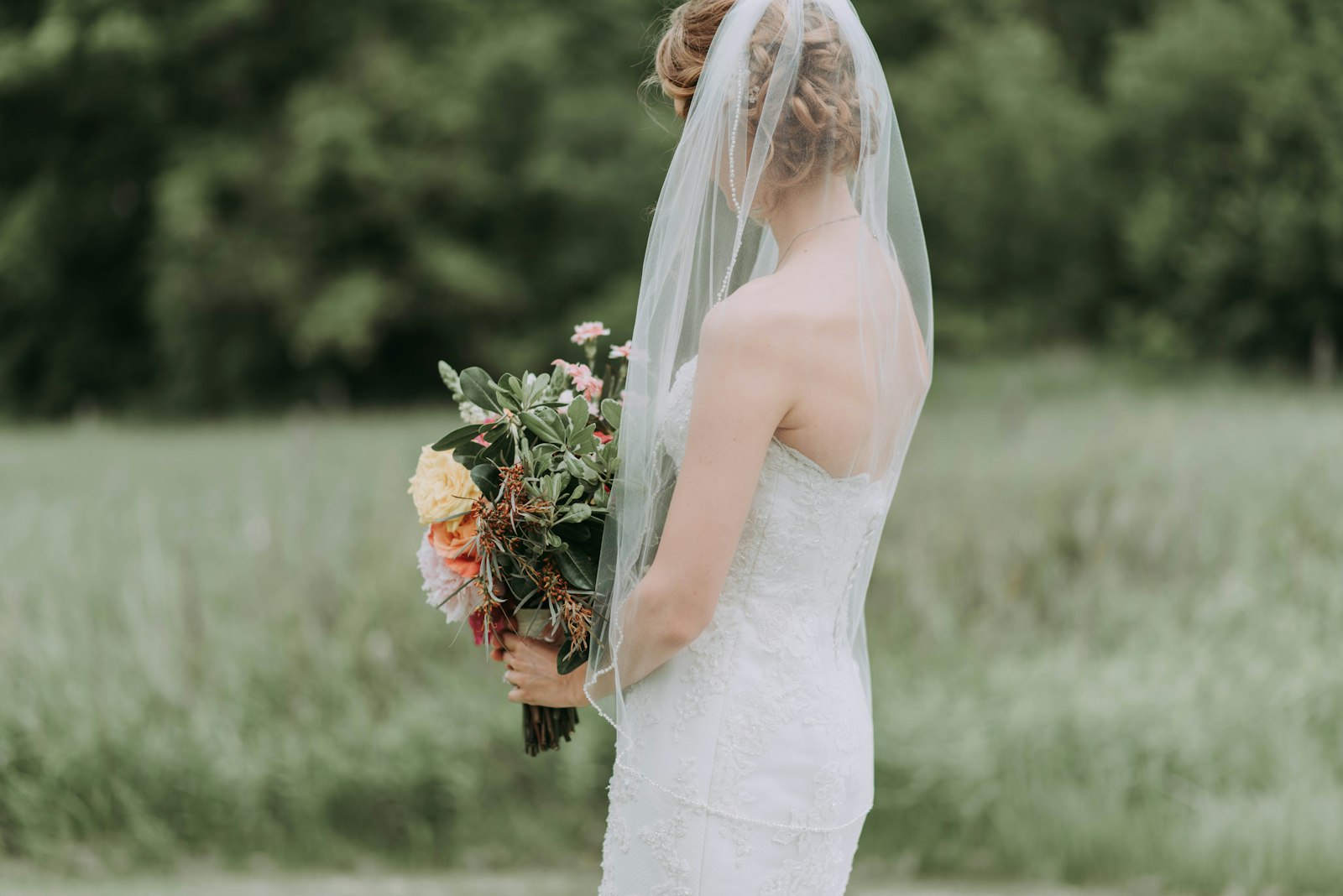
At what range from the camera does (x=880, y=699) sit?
5148 millimetres

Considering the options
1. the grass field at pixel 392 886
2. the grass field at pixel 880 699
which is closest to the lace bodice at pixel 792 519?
the grass field at pixel 392 886

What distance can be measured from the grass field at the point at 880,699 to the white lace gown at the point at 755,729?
107 inches

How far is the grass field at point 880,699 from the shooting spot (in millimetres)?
4598

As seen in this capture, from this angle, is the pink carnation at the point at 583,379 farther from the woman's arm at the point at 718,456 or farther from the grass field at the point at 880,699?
the grass field at the point at 880,699

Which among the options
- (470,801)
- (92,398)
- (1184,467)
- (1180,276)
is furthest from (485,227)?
(470,801)

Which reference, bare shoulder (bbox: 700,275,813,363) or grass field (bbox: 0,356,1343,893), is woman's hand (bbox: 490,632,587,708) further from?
grass field (bbox: 0,356,1343,893)

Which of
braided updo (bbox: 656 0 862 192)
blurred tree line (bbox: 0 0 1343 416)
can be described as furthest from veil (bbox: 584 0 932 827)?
blurred tree line (bbox: 0 0 1343 416)

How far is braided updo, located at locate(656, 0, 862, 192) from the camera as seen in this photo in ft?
6.73

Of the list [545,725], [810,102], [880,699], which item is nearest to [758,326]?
[810,102]

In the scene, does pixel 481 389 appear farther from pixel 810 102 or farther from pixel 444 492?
pixel 810 102

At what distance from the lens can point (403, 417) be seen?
17.9 metres

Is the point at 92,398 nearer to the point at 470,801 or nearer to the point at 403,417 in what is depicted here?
the point at 403,417

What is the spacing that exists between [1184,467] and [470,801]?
15.2 ft

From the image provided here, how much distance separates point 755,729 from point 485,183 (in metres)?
19.9
